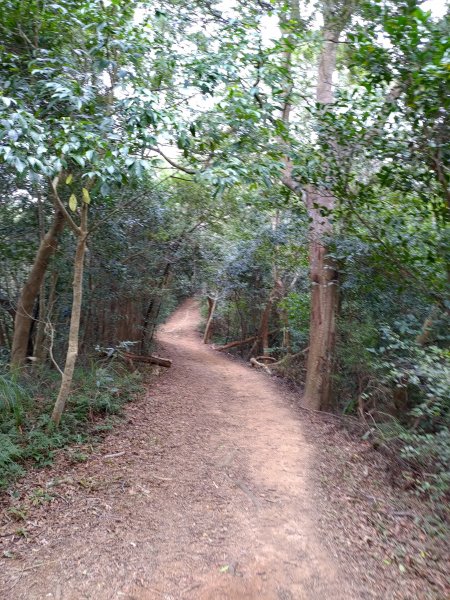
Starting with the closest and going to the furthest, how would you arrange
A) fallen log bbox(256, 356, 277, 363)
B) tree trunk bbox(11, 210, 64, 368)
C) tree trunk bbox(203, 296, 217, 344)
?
1. tree trunk bbox(11, 210, 64, 368)
2. fallen log bbox(256, 356, 277, 363)
3. tree trunk bbox(203, 296, 217, 344)

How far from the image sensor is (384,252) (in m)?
6.64

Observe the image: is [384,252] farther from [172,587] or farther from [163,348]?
[163,348]

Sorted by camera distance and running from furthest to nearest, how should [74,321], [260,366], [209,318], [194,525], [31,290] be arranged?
1. [209,318]
2. [260,366]
3. [31,290]
4. [74,321]
5. [194,525]

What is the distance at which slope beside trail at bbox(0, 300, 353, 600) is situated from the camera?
10.3 feet

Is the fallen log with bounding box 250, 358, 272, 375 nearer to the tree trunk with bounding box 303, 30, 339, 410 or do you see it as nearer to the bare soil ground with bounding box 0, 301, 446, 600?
the tree trunk with bounding box 303, 30, 339, 410

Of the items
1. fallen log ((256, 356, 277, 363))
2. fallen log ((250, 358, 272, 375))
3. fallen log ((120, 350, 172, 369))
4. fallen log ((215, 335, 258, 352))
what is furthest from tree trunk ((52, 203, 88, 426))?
fallen log ((215, 335, 258, 352))

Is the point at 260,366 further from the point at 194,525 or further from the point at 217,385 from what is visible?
the point at 194,525

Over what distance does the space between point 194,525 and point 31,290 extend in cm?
514

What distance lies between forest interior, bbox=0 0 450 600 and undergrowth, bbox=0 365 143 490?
0.12 feet

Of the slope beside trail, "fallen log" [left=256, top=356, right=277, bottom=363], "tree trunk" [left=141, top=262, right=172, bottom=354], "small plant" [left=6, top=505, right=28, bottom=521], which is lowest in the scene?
"small plant" [left=6, top=505, right=28, bottom=521]

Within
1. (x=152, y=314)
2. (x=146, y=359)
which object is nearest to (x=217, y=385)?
(x=146, y=359)

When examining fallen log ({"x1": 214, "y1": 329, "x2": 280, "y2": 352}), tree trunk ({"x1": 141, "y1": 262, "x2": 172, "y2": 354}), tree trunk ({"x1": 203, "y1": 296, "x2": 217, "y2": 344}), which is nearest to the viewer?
tree trunk ({"x1": 141, "y1": 262, "x2": 172, "y2": 354})

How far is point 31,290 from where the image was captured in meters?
7.35

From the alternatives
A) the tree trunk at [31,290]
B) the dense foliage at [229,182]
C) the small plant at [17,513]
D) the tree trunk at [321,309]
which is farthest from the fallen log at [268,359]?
the small plant at [17,513]
